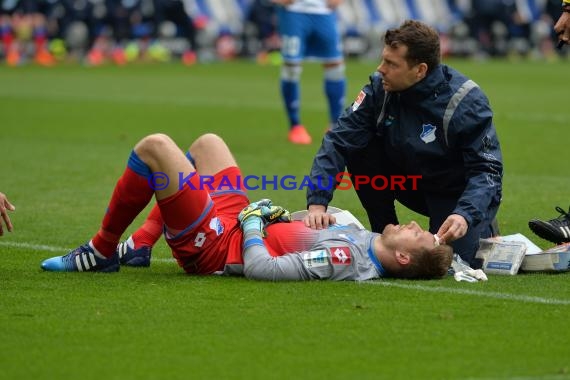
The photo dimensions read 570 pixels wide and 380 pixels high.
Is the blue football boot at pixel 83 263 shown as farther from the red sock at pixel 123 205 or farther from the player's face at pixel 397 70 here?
the player's face at pixel 397 70

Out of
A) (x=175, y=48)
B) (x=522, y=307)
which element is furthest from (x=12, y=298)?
(x=175, y=48)

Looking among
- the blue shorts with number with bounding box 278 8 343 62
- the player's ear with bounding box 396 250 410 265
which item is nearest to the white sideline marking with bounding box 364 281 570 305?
the player's ear with bounding box 396 250 410 265

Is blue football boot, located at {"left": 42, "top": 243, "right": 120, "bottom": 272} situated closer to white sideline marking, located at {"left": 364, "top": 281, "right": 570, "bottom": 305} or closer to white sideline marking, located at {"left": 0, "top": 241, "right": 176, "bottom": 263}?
white sideline marking, located at {"left": 0, "top": 241, "right": 176, "bottom": 263}

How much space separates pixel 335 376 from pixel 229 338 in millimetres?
727

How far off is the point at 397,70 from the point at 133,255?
1.84 m

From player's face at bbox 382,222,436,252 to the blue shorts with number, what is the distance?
8309mm

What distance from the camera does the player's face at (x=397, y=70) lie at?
6.69m

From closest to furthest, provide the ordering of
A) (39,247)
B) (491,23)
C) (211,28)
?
(39,247), (211,28), (491,23)

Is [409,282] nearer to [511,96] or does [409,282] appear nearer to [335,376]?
[335,376]

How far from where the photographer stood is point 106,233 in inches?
261

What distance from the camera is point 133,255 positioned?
711 cm

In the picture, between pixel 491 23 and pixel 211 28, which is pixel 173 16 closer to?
pixel 211 28

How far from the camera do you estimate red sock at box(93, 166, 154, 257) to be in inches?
252

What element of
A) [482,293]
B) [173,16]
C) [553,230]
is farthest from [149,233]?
[173,16]
